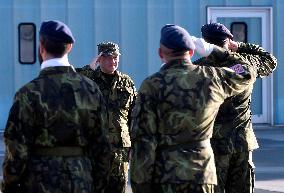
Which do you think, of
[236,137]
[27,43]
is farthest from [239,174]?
[27,43]

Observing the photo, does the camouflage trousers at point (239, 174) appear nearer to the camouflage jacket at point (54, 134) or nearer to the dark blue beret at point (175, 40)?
the dark blue beret at point (175, 40)

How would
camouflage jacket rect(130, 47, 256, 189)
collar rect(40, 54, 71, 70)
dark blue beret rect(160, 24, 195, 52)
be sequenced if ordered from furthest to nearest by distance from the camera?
dark blue beret rect(160, 24, 195, 52)
camouflage jacket rect(130, 47, 256, 189)
collar rect(40, 54, 71, 70)

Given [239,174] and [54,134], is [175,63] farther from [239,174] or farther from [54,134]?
[239,174]

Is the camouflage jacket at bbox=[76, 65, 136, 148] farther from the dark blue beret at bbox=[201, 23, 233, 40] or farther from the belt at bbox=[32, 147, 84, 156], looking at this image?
the belt at bbox=[32, 147, 84, 156]

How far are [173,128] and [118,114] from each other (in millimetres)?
2617

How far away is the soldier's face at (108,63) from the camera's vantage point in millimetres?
7574

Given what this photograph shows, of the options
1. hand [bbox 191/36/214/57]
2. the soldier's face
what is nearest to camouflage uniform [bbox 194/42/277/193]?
hand [bbox 191/36/214/57]

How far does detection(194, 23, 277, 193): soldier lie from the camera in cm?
632

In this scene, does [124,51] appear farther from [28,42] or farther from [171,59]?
[171,59]

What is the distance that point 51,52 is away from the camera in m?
4.82

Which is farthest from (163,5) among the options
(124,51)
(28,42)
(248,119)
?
(248,119)

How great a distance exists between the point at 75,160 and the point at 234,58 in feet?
5.30

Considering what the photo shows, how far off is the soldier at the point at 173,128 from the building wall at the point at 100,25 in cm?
1119

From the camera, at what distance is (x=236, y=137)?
643cm
